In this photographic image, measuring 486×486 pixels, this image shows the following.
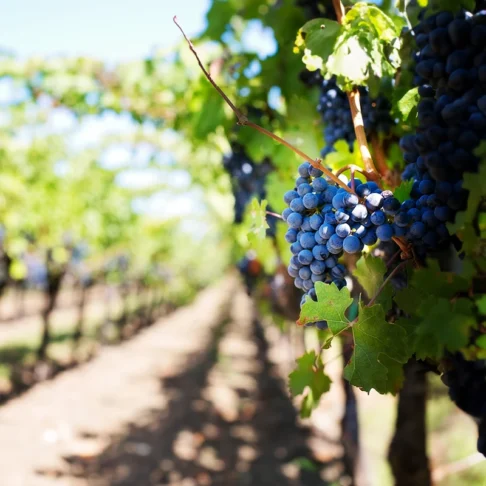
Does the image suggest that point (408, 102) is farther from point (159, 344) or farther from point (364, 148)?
point (159, 344)

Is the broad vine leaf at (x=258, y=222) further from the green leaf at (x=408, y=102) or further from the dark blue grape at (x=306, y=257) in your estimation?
the green leaf at (x=408, y=102)

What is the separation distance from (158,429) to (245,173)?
5532 millimetres

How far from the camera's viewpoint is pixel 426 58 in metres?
1.05

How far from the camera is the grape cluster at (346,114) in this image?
149 centimetres

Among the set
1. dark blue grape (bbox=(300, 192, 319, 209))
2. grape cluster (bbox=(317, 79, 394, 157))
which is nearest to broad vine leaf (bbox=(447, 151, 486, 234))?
dark blue grape (bbox=(300, 192, 319, 209))

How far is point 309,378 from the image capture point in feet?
4.33

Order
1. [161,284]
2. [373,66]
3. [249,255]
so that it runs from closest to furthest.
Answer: [373,66] < [249,255] < [161,284]

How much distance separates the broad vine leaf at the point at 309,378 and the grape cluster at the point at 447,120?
42 centimetres

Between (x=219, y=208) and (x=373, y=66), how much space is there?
373cm

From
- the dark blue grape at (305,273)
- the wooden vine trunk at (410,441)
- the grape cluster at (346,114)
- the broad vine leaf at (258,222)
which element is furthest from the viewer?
the wooden vine trunk at (410,441)

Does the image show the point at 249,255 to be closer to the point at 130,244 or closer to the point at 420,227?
the point at 420,227

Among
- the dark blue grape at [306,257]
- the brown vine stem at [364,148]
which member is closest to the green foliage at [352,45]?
the brown vine stem at [364,148]

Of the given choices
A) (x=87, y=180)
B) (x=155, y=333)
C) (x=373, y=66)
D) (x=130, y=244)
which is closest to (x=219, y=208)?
(x=373, y=66)

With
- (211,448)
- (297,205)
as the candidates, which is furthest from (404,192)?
(211,448)
